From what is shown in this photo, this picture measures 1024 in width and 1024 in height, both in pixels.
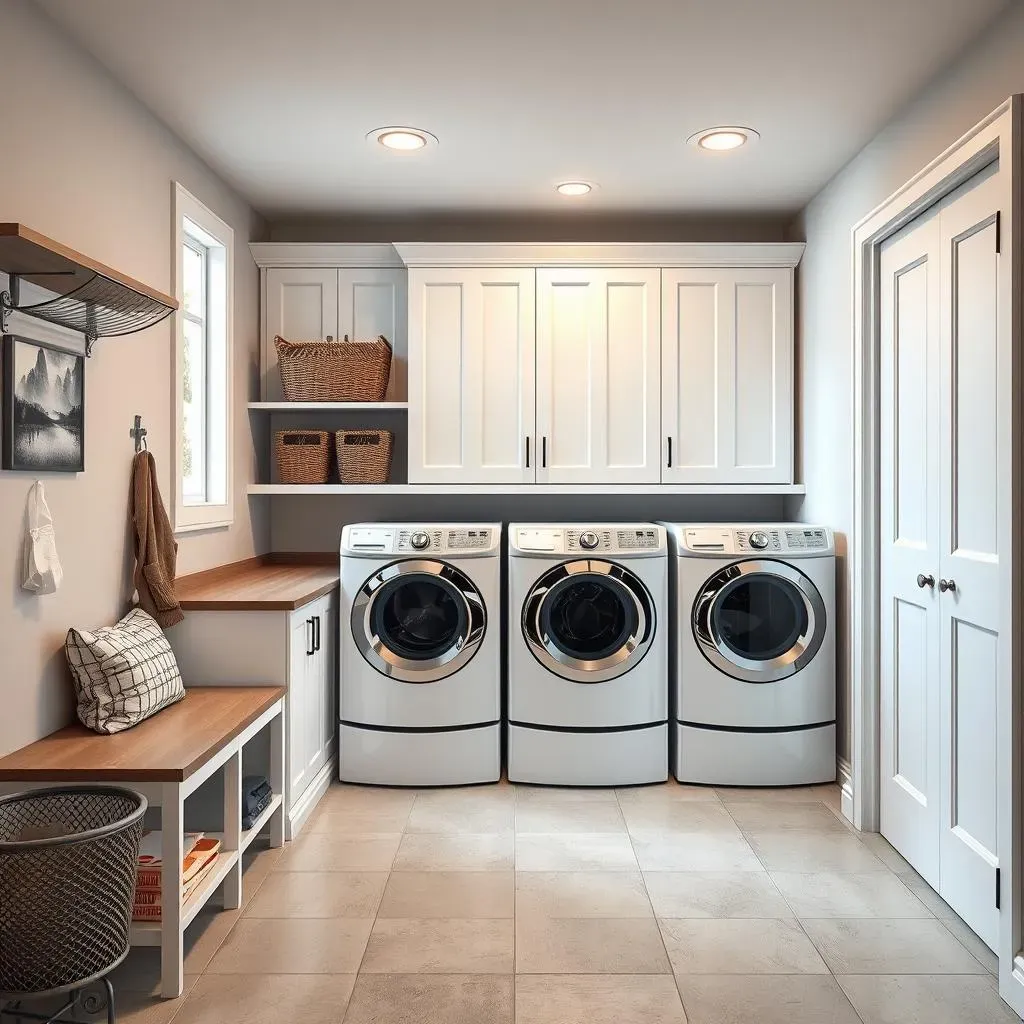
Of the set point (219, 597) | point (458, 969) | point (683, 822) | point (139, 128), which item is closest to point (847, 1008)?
point (458, 969)

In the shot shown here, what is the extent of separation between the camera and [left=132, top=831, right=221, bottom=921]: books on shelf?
6.97 ft

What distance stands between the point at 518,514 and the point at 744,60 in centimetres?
226

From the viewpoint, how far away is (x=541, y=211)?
401 cm

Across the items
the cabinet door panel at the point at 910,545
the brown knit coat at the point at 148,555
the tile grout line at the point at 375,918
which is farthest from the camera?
the brown knit coat at the point at 148,555

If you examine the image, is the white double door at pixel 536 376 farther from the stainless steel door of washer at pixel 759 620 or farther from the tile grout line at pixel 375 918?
the tile grout line at pixel 375 918

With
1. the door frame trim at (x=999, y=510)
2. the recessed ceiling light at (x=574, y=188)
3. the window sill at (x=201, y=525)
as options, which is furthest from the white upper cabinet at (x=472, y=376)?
the door frame trim at (x=999, y=510)

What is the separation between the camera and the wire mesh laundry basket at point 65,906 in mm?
1766

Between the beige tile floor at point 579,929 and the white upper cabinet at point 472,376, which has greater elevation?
the white upper cabinet at point 472,376

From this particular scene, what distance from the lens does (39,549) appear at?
2.24 metres

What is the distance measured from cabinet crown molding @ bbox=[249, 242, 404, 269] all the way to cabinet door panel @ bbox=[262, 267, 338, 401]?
0.04m

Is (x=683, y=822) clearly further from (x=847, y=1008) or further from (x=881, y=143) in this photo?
(x=881, y=143)

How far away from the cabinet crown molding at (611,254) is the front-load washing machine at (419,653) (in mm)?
1195

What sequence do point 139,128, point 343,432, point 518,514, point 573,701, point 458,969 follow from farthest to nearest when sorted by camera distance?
point 518,514, point 343,432, point 573,701, point 139,128, point 458,969

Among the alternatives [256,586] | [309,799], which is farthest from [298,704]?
[256,586]
